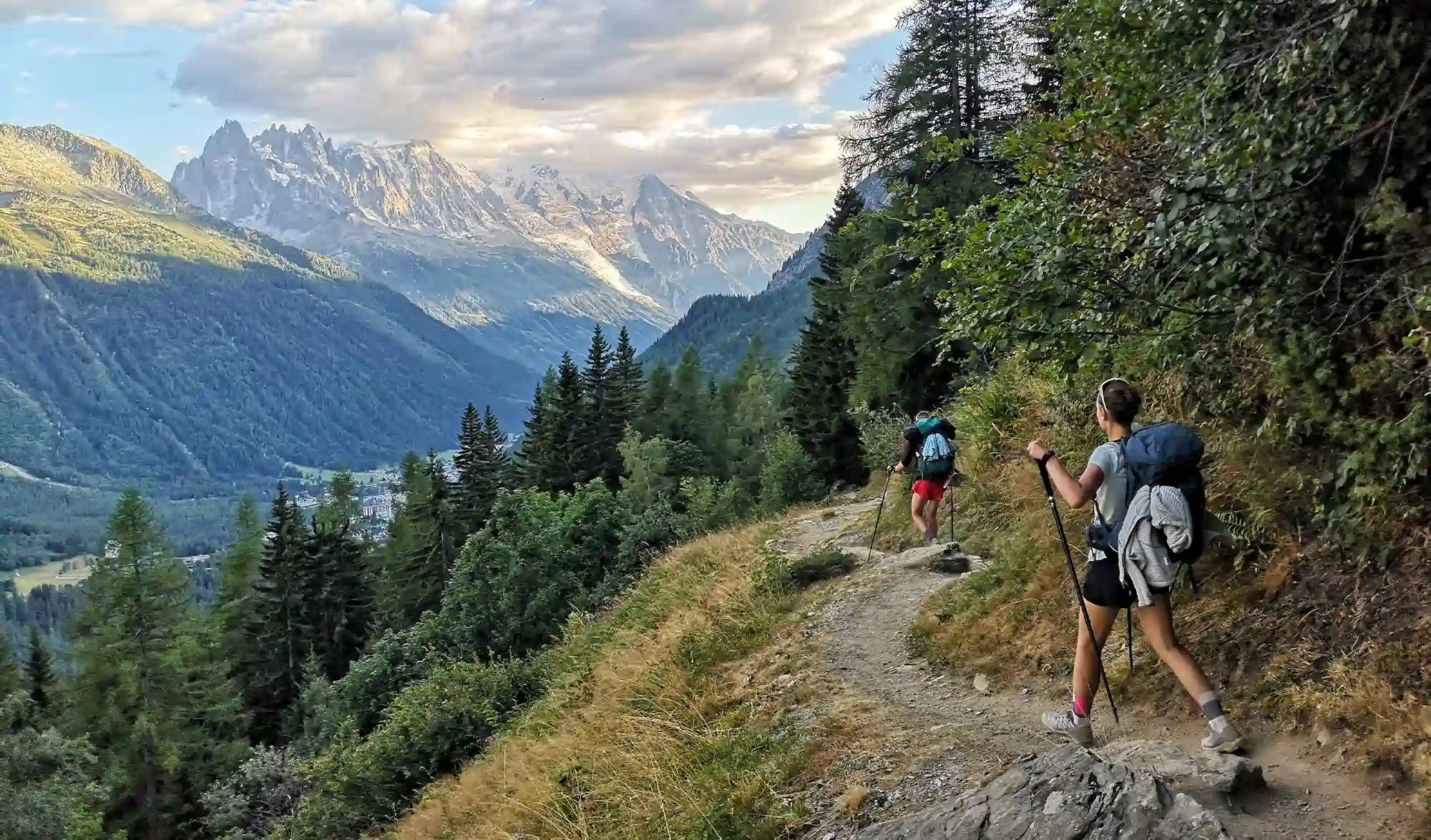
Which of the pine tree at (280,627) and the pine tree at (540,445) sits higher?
the pine tree at (540,445)

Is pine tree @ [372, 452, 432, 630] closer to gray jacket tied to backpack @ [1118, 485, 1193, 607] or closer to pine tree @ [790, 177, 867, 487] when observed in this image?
pine tree @ [790, 177, 867, 487]

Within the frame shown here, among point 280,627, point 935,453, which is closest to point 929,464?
point 935,453

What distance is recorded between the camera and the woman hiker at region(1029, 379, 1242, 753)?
5.25 metres

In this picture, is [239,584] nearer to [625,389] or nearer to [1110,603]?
[625,389]

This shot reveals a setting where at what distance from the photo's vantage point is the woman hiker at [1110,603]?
5246 millimetres

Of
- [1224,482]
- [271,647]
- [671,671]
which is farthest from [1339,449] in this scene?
[271,647]

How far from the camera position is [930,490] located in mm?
12609

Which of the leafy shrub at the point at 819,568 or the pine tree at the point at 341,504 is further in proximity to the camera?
the pine tree at the point at 341,504

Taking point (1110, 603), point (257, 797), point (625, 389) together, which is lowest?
point (257, 797)

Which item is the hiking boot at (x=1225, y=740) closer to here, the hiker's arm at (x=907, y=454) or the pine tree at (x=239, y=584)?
the hiker's arm at (x=907, y=454)

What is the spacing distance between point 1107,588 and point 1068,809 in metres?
1.52

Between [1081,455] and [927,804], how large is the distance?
4922 mm

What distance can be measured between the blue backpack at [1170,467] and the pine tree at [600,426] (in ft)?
164

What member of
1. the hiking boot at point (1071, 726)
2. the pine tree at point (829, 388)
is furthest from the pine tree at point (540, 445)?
the hiking boot at point (1071, 726)
